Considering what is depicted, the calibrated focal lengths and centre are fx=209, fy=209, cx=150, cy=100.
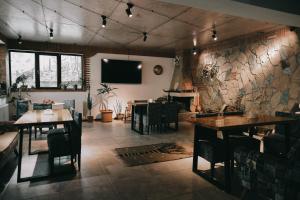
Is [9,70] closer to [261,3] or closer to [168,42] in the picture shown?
[168,42]

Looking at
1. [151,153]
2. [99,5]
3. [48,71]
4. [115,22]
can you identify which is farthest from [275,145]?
[48,71]

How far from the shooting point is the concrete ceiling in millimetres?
3812

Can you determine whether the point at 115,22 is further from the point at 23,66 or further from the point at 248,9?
the point at 23,66

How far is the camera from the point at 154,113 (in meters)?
5.55

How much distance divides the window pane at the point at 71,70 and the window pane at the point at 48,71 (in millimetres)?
258

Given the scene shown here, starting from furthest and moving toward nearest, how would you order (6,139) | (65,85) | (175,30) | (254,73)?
(65,85)
(254,73)
(175,30)
(6,139)

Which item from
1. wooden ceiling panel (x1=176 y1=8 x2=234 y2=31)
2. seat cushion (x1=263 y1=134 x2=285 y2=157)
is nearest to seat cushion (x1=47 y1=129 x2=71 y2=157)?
seat cushion (x1=263 y1=134 x2=285 y2=157)

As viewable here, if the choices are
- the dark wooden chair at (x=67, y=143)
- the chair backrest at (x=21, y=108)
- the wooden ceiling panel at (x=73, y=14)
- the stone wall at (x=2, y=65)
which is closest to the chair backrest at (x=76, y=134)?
the dark wooden chair at (x=67, y=143)

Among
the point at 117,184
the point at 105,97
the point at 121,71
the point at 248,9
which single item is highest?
the point at 248,9

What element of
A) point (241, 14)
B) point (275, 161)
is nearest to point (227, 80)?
point (241, 14)

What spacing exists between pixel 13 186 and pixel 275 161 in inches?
119

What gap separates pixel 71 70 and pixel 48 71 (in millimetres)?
750

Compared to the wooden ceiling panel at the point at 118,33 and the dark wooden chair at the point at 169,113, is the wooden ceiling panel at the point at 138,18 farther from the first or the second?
the dark wooden chair at the point at 169,113

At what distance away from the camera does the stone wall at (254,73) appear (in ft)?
16.2
